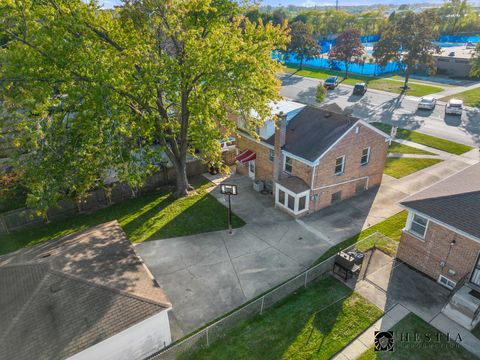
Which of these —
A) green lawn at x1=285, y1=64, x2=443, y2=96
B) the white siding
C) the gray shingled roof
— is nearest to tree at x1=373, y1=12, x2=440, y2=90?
green lawn at x1=285, y1=64, x2=443, y2=96

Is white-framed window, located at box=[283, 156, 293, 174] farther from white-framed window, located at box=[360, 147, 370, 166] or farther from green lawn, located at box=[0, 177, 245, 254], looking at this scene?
white-framed window, located at box=[360, 147, 370, 166]

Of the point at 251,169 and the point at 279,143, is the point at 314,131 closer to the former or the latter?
the point at 279,143

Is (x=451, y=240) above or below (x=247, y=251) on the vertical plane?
above

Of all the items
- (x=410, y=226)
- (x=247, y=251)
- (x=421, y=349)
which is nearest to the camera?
(x=421, y=349)

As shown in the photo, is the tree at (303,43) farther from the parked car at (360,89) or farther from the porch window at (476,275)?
the porch window at (476,275)

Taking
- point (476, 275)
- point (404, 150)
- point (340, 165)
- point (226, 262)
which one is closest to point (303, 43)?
point (404, 150)

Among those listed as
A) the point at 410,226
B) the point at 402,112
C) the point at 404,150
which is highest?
the point at 410,226
